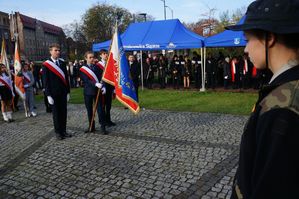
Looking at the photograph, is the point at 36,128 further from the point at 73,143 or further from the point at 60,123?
the point at 73,143

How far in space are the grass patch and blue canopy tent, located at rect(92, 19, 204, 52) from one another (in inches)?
94.1

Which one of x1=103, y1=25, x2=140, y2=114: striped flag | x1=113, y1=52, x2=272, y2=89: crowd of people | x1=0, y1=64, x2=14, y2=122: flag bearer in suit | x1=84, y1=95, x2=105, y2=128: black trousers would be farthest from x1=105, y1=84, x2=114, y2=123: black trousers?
x1=113, y1=52, x2=272, y2=89: crowd of people

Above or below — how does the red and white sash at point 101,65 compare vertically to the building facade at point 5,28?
below

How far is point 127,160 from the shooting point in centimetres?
608

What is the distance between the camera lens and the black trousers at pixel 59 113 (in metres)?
7.93

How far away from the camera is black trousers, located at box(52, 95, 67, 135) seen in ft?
26.0

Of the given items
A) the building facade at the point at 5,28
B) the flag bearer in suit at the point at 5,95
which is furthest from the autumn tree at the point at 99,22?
the building facade at the point at 5,28

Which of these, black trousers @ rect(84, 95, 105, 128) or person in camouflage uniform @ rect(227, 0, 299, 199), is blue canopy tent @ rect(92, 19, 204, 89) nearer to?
black trousers @ rect(84, 95, 105, 128)

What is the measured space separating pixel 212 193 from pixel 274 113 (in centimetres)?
353

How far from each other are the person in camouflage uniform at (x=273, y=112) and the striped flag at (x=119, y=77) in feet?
21.8

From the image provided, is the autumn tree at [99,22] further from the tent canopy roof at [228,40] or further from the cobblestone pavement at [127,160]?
the cobblestone pavement at [127,160]

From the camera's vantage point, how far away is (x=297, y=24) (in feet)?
4.17

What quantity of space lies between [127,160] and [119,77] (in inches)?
Result: 102

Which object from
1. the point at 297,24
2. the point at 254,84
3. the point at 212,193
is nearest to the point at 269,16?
the point at 297,24
